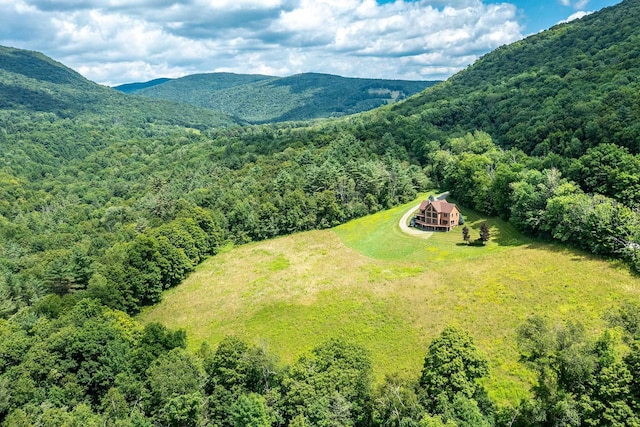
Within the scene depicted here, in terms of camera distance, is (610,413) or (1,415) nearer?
(610,413)

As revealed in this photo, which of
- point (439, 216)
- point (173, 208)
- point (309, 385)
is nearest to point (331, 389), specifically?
point (309, 385)

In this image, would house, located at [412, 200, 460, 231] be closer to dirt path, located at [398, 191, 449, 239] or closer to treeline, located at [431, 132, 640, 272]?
dirt path, located at [398, 191, 449, 239]

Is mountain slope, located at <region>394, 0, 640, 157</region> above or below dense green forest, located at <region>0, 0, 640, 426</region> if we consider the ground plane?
above

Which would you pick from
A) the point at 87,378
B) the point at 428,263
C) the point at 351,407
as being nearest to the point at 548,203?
the point at 428,263

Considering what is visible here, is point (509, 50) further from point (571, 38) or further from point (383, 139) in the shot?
point (383, 139)

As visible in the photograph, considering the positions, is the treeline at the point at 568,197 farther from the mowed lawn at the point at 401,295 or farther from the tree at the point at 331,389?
the tree at the point at 331,389

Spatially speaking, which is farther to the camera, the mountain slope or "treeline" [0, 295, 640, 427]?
the mountain slope

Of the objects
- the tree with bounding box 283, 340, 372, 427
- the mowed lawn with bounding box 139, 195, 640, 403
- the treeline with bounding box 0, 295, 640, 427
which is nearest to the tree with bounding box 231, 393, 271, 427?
the treeline with bounding box 0, 295, 640, 427
